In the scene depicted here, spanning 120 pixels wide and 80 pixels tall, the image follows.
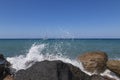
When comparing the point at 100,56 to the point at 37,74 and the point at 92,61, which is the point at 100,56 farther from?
the point at 37,74

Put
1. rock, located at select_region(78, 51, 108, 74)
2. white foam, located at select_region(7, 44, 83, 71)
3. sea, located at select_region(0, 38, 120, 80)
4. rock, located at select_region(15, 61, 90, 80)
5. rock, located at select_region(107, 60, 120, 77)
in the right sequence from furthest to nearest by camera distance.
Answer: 1. sea, located at select_region(0, 38, 120, 80)
2. rock, located at select_region(78, 51, 108, 74)
3. rock, located at select_region(107, 60, 120, 77)
4. white foam, located at select_region(7, 44, 83, 71)
5. rock, located at select_region(15, 61, 90, 80)

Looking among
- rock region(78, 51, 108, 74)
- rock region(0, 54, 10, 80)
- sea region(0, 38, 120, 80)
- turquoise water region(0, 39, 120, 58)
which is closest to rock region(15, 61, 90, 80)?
rock region(0, 54, 10, 80)

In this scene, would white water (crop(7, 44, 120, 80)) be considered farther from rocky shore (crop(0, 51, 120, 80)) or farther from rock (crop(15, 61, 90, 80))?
rock (crop(15, 61, 90, 80))

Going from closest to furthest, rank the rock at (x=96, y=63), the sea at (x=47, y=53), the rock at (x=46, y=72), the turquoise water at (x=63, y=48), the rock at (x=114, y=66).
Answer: the rock at (x=46, y=72) < the rock at (x=114, y=66) < the rock at (x=96, y=63) < the sea at (x=47, y=53) < the turquoise water at (x=63, y=48)

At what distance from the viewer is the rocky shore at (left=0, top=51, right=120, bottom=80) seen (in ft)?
28.4

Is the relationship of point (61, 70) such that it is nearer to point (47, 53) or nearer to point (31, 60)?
point (31, 60)

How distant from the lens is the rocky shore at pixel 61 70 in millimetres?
8664

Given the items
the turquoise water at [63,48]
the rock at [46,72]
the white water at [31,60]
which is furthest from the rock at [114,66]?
the turquoise water at [63,48]

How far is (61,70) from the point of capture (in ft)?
29.3

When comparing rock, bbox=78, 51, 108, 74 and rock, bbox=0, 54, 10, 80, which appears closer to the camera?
rock, bbox=0, 54, 10, 80

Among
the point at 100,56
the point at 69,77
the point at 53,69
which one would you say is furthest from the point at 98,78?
the point at 100,56

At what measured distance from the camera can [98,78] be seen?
396 inches

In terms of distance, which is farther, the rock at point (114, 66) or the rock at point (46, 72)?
the rock at point (114, 66)

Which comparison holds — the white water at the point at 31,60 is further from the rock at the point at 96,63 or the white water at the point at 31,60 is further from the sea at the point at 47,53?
the rock at the point at 96,63
